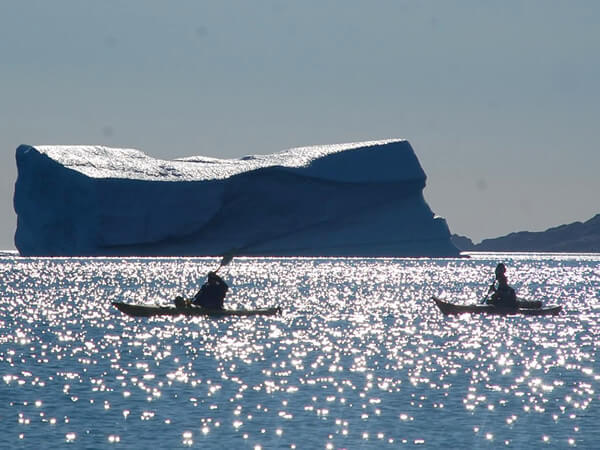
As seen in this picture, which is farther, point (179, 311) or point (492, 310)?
point (492, 310)

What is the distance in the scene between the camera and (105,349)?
29984 millimetres

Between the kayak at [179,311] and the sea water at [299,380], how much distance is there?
37 centimetres

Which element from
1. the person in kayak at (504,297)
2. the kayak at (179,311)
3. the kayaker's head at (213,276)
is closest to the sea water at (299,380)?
the kayak at (179,311)

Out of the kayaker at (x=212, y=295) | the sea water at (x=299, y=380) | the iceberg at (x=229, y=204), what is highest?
the iceberg at (x=229, y=204)

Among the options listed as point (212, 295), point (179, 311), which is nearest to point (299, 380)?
point (212, 295)

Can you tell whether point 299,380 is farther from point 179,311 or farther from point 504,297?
point 504,297

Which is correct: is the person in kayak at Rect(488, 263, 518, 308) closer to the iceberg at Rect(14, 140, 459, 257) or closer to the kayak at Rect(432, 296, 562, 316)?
the kayak at Rect(432, 296, 562, 316)

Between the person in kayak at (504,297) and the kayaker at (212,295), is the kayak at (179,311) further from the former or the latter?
the person in kayak at (504,297)

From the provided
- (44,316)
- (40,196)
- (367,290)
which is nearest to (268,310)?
(44,316)

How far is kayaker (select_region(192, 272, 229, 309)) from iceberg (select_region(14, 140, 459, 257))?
51383mm

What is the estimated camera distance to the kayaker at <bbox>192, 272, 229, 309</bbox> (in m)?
37.3

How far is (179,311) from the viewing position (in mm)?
38469

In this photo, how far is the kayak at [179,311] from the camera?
38.0m

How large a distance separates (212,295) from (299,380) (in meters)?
14.1
